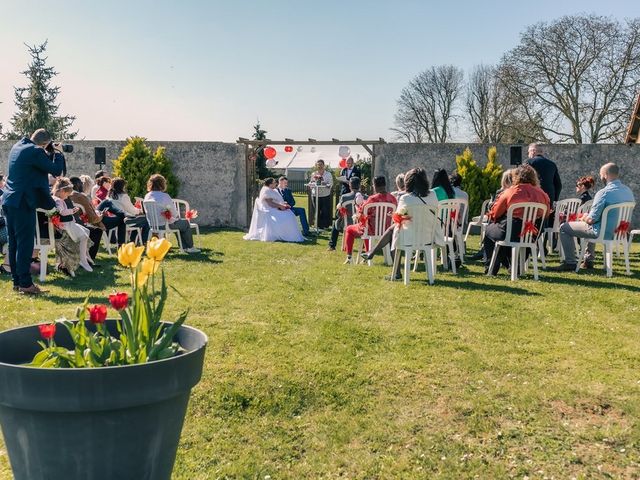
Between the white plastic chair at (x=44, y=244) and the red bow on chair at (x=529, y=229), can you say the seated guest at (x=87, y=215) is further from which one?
the red bow on chair at (x=529, y=229)

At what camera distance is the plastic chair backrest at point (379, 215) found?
9.47 meters

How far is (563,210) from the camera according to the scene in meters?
11.9

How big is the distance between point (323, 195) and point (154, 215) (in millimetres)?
6576

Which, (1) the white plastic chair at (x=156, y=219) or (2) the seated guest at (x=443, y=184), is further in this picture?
(1) the white plastic chair at (x=156, y=219)

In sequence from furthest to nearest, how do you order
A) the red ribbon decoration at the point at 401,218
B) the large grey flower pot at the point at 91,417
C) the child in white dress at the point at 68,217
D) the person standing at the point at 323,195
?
the person standing at the point at 323,195 → the child in white dress at the point at 68,217 → the red ribbon decoration at the point at 401,218 → the large grey flower pot at the point at 91,417

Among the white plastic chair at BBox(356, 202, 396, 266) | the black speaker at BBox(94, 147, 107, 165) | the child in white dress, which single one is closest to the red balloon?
the black speaker at BBox(94, 147, 107, 165)

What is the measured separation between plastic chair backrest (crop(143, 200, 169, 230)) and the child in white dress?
6.63 ft

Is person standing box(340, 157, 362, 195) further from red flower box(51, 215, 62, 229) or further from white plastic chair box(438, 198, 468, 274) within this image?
red flower box(51, 215, 62, 229)

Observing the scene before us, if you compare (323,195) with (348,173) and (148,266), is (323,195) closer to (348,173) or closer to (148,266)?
(348,173)

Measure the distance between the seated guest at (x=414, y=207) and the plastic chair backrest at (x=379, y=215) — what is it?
1380 millimetres

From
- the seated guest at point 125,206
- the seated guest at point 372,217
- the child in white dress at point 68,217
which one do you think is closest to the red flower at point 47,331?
the child in white dress at point 68,217

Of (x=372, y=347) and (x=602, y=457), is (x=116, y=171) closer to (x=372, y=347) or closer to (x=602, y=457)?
(x=372, y=347)

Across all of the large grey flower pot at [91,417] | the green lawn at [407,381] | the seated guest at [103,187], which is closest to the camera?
the large grey flower pot at [91,417]

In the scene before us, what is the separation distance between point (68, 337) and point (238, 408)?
1.39 m
